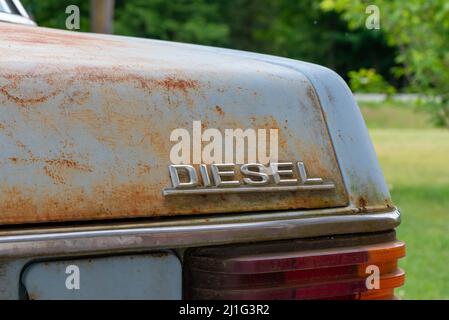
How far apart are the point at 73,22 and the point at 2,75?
175 cm

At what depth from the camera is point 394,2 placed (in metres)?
14.0

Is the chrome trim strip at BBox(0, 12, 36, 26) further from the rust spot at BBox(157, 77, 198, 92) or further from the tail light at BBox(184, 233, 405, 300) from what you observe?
the tail light at BBox(184, 233, 405, 300)

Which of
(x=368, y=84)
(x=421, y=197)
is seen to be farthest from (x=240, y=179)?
(x=421, y=197)

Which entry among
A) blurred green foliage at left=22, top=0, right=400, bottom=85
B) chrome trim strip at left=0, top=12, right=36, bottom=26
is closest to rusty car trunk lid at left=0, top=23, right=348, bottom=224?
chrome trim strip at left=0, top=12, right=36, bottom=26

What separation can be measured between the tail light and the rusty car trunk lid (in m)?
0.09

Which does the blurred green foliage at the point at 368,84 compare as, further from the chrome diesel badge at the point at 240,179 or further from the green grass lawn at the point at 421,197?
the chrome diesel badge at the point at 240,179

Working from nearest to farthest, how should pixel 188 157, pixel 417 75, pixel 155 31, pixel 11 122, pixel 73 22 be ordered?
pixel 11 122
pixel 188 157
pixel 73 22
pixel 417 75
pixel 155 31

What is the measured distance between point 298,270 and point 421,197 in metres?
13.3

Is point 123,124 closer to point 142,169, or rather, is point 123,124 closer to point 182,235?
point 142,169

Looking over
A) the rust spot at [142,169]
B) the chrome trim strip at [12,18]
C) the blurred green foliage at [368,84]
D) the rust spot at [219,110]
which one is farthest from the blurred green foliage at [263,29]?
the rust spot at [142,169]

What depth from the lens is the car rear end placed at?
1970 mm

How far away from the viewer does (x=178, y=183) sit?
2098 millimetres

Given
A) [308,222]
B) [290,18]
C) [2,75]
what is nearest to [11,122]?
[2,75]
